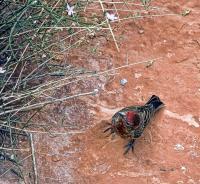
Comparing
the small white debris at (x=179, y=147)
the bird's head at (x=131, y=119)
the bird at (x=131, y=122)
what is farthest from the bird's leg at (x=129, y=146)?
the small white debris at (x=179, y=147)

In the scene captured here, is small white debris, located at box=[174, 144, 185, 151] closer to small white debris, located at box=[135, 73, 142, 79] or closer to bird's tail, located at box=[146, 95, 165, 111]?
bird's tail, located at box=[146, 95, 165, 111]

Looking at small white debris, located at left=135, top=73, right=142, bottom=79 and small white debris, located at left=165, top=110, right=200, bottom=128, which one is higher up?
small white debris, located at left=135, top=73, right=142, bottom=79

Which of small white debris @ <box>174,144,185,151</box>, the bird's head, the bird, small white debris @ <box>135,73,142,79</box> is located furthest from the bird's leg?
small white debris @ <box>135,73,142,79</box>

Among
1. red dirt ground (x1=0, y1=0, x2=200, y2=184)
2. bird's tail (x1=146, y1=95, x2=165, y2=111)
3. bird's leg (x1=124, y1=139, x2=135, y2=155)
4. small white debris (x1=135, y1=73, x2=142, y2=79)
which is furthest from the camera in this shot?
small white debris (x1=135, y1=73, x2=142, y2=79)

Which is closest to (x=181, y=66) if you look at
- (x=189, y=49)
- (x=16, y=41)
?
(x=189, y=49)

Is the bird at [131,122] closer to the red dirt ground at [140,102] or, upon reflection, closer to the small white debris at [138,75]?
the red dirt ground at [140,102]

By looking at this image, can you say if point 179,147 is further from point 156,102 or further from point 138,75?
point 138,75
